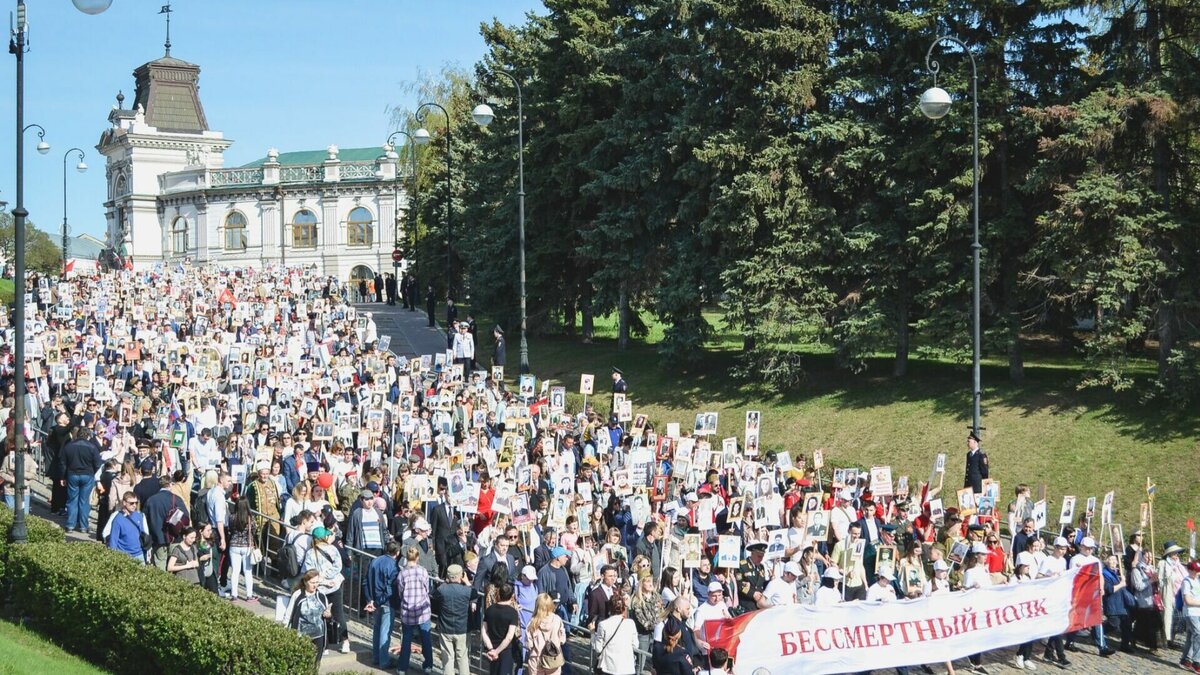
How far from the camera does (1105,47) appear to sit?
99.3 ft

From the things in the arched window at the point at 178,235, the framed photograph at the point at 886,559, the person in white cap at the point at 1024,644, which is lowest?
the person in white cap at the point at 1024,644

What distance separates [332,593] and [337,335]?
21347 millimetres

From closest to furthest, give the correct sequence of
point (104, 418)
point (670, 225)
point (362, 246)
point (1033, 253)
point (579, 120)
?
1. point (104, 418)
2. point (1033, 253)
3. point (670, 225)
4. point (579, 120)
5. point (362, 246)

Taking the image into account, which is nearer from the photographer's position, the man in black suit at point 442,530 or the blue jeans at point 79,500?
the man in black suit at point 442,530

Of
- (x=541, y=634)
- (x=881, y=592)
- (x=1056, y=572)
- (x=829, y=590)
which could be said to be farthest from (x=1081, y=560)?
(x=541, y=634)

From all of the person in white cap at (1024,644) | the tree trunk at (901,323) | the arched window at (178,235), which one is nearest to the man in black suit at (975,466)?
the person in white cap at (1024,644)

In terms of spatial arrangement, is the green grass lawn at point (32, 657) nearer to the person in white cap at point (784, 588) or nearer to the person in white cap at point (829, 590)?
the person in white cap at point (784, 588)

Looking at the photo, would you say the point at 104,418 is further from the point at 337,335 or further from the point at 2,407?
the point at 337,335

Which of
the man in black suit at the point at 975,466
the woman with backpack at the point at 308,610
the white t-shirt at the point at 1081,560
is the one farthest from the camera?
the man in black suit at the point at 975,466

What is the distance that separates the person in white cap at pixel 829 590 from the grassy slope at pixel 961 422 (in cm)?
1035

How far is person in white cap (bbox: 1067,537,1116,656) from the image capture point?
17.3m

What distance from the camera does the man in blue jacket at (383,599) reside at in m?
14.2

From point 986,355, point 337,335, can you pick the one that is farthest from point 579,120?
point 986,355

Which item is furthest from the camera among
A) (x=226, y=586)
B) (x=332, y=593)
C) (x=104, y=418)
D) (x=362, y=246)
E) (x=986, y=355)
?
(x=362, y=246)
